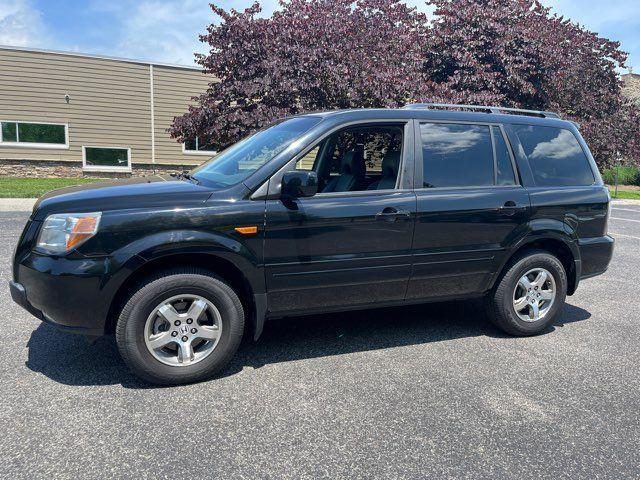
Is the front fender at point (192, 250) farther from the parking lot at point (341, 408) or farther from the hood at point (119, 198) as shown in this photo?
the parking lot at point (341, 408)

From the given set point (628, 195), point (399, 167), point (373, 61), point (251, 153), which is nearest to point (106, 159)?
point (373, 61)

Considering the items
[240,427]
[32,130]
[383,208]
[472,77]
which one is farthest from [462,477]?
[32,130]

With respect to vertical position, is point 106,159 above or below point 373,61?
A: below

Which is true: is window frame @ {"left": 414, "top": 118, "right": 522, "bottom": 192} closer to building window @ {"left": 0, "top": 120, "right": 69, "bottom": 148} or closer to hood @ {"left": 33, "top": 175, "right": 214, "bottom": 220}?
hood @ {"left": 33, "top": 175, "right": 214, "bottom": 220}

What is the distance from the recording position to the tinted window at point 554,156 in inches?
181

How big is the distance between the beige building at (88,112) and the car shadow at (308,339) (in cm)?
1625

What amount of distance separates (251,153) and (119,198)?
117cm

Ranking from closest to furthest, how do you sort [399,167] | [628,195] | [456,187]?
[399,167] → [456,187] → [628,195]

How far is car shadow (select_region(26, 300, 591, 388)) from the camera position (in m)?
3.65

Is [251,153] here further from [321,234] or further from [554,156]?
[554,156]

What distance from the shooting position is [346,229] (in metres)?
3.77

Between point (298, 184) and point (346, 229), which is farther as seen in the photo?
point (346, 229)

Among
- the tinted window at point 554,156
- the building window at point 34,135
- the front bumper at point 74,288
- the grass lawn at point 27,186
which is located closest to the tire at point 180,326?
the front bumper at point 74,288

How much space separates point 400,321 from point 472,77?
30.4ft
